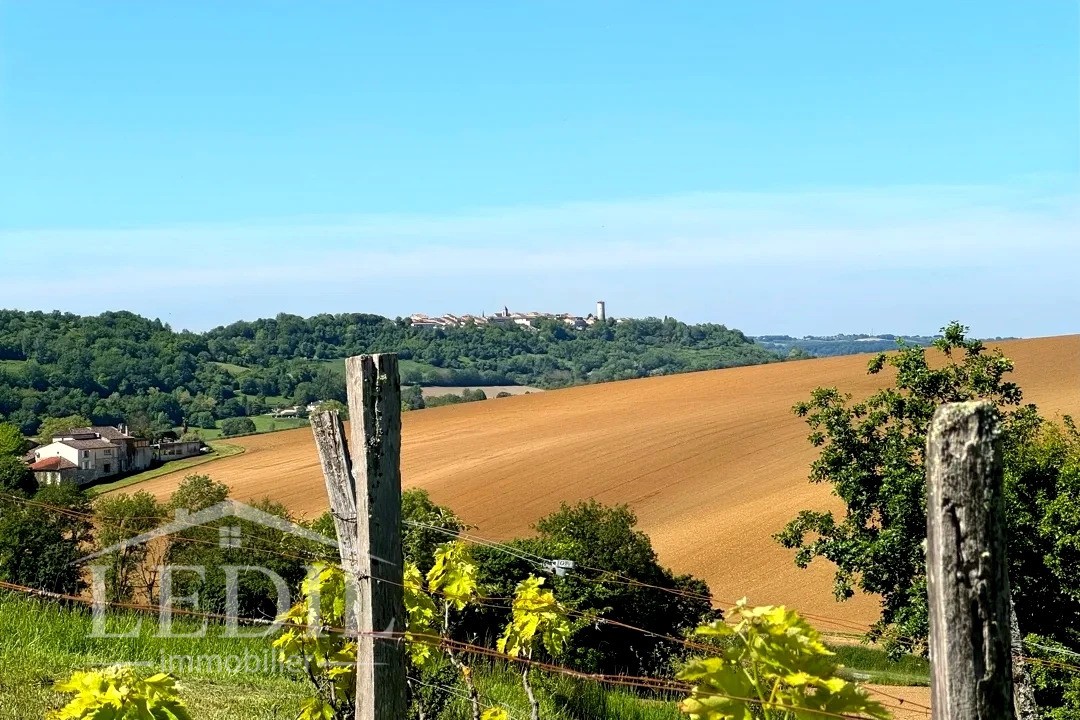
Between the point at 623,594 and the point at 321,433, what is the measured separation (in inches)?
775

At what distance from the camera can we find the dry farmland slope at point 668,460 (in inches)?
1428

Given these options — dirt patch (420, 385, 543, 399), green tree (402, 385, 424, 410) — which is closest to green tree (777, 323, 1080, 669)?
green tree (402, 385, 424, 410)

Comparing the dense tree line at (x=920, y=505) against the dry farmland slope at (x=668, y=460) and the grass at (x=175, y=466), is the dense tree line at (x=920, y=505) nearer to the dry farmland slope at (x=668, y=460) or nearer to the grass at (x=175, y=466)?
the dry farmland slope at (x=668, y=460)

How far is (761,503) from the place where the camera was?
1587 inches

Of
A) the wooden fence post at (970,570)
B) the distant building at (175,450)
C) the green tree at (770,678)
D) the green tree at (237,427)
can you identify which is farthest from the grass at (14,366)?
the wooden fence post at (970,570)

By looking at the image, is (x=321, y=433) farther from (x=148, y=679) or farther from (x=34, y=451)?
(x=34, y=451)

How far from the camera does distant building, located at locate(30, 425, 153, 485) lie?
165 feet

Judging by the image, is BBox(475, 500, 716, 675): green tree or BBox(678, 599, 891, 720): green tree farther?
BBox(475, 500, 716, 675): green tree

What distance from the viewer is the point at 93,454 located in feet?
172

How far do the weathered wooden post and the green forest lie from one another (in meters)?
64.2

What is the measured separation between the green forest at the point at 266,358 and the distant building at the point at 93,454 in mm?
8805

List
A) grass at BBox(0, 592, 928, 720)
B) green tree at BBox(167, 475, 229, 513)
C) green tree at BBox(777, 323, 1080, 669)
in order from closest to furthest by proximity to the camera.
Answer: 1. grass at BBox(0, 592, 928, 720)
2. green tree at BBox(777, 323, 1080, 669)
3. green tree at BBox(167, 475, 229, 513)

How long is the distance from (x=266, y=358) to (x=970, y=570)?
10625 centimetres

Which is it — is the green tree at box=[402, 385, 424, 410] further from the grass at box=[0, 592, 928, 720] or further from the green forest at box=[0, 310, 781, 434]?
the grass at box=[0, 592, 928, 720]
